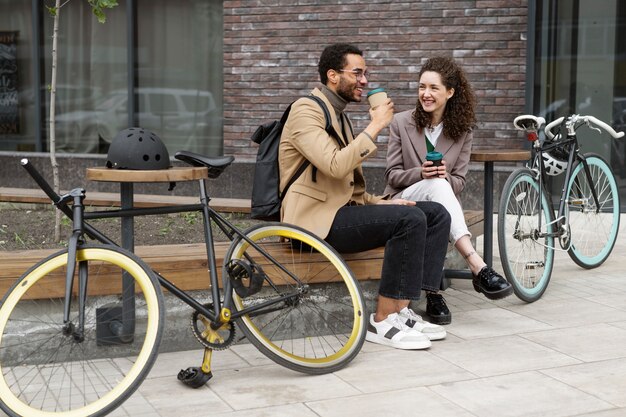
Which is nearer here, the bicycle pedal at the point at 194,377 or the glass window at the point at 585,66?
the bicycle pedal at the point at 194,377

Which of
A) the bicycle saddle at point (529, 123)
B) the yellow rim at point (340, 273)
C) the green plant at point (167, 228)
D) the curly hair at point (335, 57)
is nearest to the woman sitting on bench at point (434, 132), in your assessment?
the bicycle saddle at point (529, 123)

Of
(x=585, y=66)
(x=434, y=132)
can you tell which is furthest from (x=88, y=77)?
(x=434, y=132)

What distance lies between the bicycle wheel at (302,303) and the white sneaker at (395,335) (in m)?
0.13

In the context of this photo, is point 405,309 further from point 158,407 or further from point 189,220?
point 189,220

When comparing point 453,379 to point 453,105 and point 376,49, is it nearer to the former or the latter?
point 453,105

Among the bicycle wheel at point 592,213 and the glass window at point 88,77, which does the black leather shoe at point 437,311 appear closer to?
the bicycle wheel at point 592,213

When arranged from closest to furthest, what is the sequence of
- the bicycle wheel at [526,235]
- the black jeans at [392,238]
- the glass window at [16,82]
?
1. the black jeans at [392,238]
2. the bicycle wheel at [526,235]
3. the glass window at [16,82]

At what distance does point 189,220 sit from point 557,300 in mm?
2743

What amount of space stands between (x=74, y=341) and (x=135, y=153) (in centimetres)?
99

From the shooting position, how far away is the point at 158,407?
13.5 feet

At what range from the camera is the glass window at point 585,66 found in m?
10.6

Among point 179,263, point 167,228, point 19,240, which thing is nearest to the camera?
point 179,263

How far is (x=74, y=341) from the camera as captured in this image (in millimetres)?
3936

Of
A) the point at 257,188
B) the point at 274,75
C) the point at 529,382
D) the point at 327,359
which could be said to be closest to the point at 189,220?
the point at 257,188
